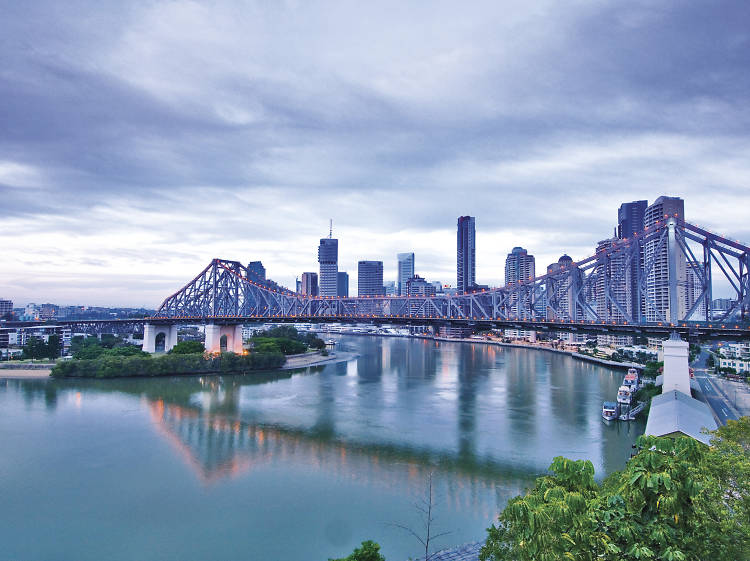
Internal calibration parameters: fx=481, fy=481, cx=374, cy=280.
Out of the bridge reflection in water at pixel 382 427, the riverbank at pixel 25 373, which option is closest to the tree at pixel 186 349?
the bridge reflection in water at pixel 382 427

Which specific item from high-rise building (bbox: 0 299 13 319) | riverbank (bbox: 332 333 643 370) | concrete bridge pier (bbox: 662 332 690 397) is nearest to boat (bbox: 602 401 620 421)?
concrete bridge pier (bbox: 662 332 690 397)

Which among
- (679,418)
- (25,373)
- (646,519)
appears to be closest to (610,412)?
(679,418)

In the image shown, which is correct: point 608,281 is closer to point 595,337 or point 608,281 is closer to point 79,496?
point 79,496

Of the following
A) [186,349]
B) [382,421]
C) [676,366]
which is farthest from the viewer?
[186,349]

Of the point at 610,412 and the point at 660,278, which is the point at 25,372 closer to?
the point at 610,412

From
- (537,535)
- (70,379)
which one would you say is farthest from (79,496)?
(70,379)

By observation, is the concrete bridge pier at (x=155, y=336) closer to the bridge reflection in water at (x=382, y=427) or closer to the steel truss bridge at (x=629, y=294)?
the steel truss bridge at (x=629, y=294)
